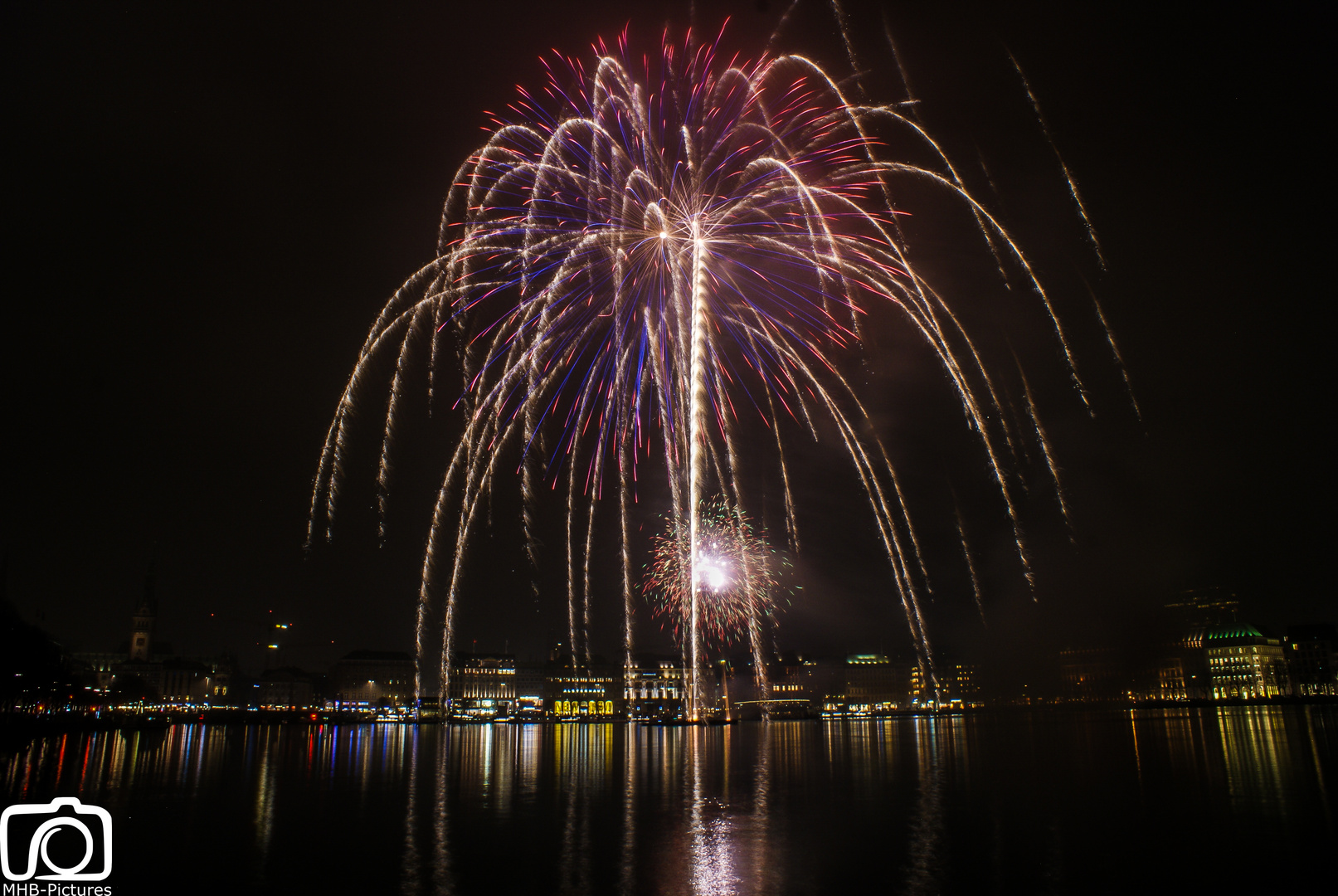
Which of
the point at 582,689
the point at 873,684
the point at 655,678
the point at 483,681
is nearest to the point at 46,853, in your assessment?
the point at 483,681

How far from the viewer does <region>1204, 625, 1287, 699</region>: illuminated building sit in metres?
112

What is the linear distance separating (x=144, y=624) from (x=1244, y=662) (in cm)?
19569

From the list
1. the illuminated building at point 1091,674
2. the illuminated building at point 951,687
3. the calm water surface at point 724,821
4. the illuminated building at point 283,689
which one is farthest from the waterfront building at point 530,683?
the calm water surface at point 724,821

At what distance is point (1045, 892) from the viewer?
1062 centimetres

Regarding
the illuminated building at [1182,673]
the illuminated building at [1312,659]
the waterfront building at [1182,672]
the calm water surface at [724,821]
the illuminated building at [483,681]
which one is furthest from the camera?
the illuminated building at [483,681]

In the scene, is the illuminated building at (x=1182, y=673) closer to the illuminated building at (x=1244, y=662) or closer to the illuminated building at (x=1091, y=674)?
the illuminated building at (x=1091, y=674)

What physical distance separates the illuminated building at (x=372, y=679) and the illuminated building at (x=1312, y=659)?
13966cm

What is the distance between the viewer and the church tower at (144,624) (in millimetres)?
180000

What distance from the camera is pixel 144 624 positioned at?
181 meters

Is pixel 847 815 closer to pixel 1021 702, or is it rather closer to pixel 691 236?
pixel 691 236

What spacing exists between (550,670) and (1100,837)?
545ft

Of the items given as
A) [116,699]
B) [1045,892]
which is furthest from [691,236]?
[116,699]

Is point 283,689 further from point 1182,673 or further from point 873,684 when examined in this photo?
point 1182,673

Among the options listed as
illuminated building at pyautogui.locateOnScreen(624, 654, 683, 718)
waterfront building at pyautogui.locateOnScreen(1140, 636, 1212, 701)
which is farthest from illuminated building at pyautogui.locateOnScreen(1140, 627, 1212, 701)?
illuminated building at pyautogui.locateOnScreen(624, 654, 683, 718)
